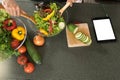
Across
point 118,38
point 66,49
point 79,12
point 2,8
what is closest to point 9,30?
point 2,8

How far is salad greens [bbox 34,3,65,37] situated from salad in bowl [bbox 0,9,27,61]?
9 cm

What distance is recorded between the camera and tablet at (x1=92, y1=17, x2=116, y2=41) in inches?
44.5

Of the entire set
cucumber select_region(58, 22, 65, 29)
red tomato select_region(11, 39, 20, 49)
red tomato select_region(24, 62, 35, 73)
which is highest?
cucumber select_region(58, 22, 65, 29)

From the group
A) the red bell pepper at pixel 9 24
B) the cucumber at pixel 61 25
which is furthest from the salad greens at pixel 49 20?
the red bell pepper at pixel 9 24

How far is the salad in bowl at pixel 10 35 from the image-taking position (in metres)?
1.02

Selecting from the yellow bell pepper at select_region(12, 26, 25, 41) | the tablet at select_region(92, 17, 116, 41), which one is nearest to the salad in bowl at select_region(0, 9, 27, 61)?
the yellow bell pepper at select_region(12, 26, 25, 41)

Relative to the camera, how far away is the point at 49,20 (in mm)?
1100

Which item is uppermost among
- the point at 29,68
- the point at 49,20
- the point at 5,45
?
the point at 49,20

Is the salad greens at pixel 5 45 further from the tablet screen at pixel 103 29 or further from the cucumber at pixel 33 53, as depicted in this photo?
the tablet screen at pixel 103 29

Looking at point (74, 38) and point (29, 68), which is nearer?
point (29, 68)

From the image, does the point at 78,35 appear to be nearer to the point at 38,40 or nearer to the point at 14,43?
the point at 38,40

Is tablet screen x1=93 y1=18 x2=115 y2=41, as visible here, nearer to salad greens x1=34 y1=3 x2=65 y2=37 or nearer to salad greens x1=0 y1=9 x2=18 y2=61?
salad greens x1=34 y1=3 x2=65 y2=37

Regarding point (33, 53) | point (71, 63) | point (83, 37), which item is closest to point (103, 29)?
point (83, 37)

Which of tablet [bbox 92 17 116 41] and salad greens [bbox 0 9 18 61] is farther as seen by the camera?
tablet [bbox 92 17 116 41]
